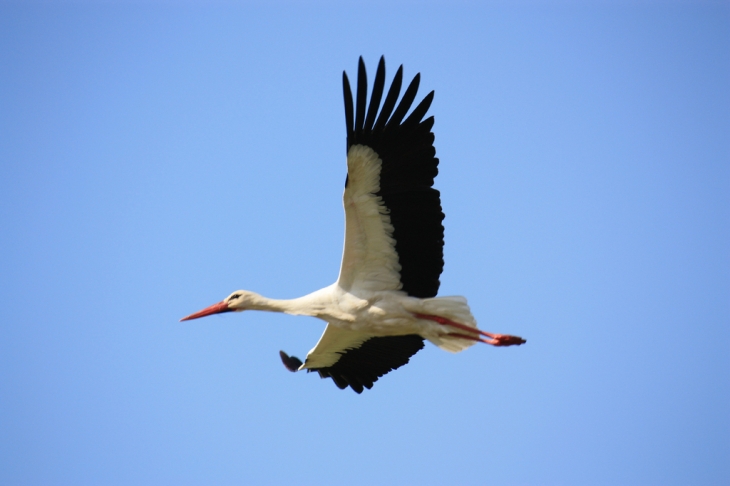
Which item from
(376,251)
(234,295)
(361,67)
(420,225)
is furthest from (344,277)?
(361,67)

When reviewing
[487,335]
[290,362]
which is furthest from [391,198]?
[290,362]

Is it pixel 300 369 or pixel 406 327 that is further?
pixel 300 369

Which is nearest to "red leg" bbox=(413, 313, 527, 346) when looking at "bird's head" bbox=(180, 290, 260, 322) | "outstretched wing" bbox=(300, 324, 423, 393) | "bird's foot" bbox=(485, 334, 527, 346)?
"bird's foot" bbox=(485, 334, 527, 346)

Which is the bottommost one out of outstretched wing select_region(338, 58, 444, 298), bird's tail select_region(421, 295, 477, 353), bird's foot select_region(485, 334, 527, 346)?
bird's foot select_region(485, 334, 527, 346)

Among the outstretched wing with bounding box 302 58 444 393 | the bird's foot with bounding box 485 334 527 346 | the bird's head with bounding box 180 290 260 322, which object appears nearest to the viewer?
the outstretched wing with bounding box 302 58 444 393

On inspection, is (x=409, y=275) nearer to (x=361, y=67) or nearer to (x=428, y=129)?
(x=428, y=129)

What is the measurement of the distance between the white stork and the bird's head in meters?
0.02

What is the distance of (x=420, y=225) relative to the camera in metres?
8.67

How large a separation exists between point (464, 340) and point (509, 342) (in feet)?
1.89

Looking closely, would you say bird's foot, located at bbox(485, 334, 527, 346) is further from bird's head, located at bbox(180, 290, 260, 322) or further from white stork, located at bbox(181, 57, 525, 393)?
bird's head, located at bbox(180, 290, 260, 322)

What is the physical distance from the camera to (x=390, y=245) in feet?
29.0

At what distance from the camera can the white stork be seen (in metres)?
8.30

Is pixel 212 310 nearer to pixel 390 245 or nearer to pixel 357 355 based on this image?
pixel 357 355

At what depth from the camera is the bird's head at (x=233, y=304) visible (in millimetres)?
9820
